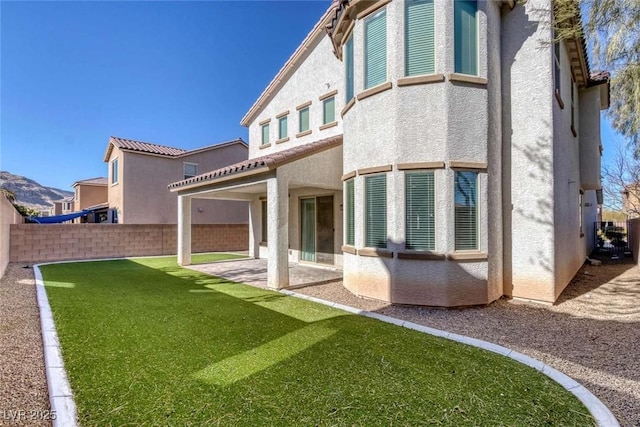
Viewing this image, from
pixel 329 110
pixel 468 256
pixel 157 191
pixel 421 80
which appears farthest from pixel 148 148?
pixel 468 256

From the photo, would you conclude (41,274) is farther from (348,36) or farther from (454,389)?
(454,389)

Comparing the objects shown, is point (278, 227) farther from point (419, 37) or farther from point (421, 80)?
point (419, 37)

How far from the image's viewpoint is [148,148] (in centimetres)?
2944

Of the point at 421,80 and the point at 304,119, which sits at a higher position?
the point at 304,119

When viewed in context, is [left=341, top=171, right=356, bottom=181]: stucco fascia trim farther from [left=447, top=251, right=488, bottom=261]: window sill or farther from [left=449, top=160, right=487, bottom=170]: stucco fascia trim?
[left=447, top=251, right=488, bottom=261]: window sill

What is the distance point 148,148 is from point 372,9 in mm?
25241

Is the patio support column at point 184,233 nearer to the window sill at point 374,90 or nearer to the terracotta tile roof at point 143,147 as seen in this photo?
the terracotta tile roof at point 143,147

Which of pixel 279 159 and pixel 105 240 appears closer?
pixel 279 159

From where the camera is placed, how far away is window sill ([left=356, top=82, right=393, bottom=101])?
10.4 metres

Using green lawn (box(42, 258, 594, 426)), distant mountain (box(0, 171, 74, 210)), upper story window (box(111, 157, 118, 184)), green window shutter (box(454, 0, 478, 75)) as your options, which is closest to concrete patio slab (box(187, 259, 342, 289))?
green lawn (box(42, 258, 594, 426))

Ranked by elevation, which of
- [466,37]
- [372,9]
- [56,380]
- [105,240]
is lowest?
[56,380]

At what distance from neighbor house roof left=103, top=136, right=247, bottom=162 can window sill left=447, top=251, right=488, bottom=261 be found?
Result: 2683 centimetres

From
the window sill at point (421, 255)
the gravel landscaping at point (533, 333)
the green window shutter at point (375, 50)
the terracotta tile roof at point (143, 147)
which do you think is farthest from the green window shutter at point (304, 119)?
the terracotta tile roof at point (143, 147)

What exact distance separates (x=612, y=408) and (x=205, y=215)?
99.5ft
